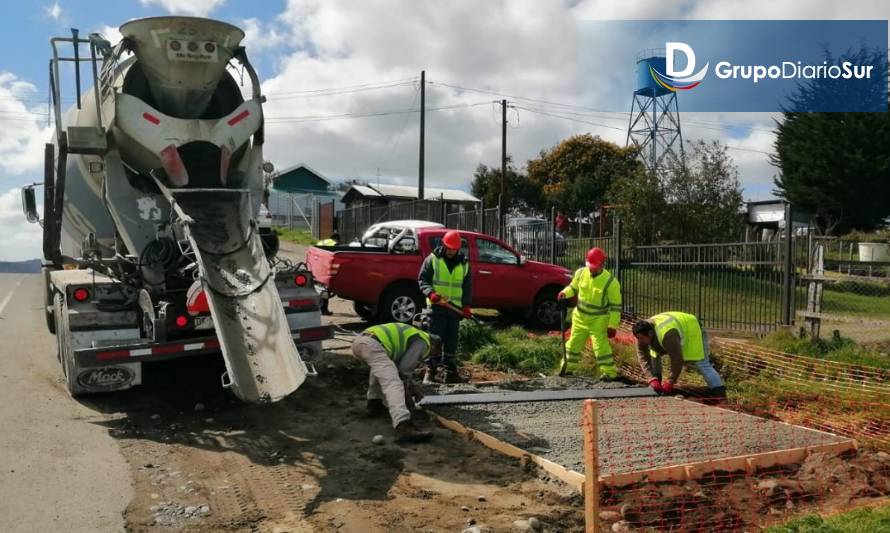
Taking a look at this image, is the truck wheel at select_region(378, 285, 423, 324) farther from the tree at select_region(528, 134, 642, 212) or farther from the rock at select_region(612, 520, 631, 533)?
the tree at select_region(528, 134, 642, 212)

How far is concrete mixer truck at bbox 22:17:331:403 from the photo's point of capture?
6.74m

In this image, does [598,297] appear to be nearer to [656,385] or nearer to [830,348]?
[656,385]

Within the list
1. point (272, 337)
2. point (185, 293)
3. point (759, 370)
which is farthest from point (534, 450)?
point (759, 370)

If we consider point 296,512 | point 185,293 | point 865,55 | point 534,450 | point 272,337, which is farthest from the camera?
point 865,55

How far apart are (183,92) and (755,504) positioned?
20.6 ft

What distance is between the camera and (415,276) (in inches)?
469

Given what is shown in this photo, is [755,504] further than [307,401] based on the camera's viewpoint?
A: No

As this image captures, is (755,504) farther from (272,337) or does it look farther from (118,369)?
(118,369)

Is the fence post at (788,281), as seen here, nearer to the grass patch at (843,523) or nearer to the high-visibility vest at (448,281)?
the high-visibility vest at (448,281)

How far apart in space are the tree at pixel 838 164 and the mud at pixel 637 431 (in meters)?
23.5

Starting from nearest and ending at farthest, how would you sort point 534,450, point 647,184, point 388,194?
1. point 534,450
2. point 647,184
3. point 388,194

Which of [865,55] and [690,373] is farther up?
[865,55]

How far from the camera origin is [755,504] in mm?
4785

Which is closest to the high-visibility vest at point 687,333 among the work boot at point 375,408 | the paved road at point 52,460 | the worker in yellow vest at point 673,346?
the worker in yellow vest at point 673,346
